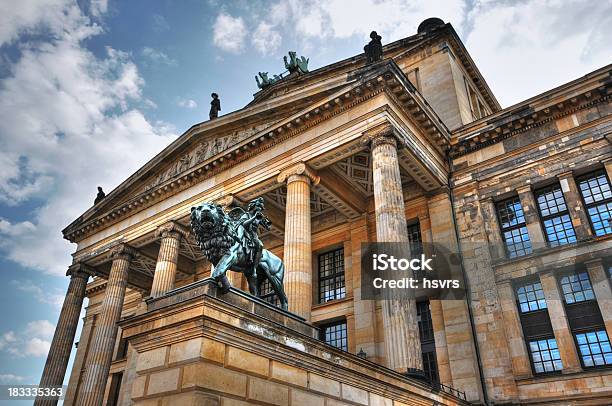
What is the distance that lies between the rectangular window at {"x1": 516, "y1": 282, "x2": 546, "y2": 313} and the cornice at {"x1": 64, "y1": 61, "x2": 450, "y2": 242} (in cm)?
695

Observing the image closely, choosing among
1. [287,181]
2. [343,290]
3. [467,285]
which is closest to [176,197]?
[287,181]

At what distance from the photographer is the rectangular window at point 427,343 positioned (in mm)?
18484

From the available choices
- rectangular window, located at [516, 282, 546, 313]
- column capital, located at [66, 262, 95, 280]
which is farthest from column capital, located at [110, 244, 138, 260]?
rectangular window, located at [516, 282, 546, 313]

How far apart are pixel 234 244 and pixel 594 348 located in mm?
13002

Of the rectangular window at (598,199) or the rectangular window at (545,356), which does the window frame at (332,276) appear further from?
the rectangular window at (598,199)

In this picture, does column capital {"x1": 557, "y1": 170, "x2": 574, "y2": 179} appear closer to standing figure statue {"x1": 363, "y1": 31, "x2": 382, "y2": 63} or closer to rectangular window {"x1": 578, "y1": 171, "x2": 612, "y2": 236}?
rectangular window {"x1": 578, "y1": 171, "x2": 612, "y2": 236}

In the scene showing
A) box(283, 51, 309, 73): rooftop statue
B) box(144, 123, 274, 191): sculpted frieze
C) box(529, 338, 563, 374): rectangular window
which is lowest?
box(529, 338, 563, 374): rectangular window

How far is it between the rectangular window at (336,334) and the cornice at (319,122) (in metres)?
8.90

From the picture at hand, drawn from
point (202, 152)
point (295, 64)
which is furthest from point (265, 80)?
point (202, 152)

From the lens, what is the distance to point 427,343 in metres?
19.0

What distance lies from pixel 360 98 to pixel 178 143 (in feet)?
39.6

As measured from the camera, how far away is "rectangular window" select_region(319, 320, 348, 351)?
21.5 meters

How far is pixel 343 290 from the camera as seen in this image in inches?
903

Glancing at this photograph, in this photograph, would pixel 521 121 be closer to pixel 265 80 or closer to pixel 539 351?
pixel 539 351
